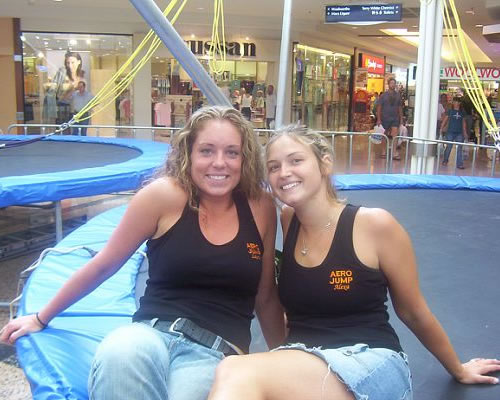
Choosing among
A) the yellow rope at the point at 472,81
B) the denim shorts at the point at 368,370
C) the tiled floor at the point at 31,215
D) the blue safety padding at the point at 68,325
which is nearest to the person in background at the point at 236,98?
the tiled floor at the point at 31,215

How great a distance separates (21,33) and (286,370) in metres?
10.9

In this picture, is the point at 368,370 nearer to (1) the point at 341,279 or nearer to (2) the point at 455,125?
(1) the point at 341,279

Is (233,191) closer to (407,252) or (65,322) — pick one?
(407,252)

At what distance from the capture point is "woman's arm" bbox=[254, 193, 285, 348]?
4.50 ft

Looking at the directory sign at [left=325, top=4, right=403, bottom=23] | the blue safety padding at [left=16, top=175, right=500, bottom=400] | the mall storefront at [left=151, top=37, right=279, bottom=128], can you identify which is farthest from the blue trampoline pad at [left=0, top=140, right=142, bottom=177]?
the mall storefront at [left=151, top=37, right=279, bottom=128]

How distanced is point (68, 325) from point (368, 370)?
35.3 inches

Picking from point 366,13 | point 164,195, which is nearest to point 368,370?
point 164,195

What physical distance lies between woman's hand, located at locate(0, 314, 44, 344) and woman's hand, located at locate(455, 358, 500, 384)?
3.41 ft

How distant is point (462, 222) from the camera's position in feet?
10.4

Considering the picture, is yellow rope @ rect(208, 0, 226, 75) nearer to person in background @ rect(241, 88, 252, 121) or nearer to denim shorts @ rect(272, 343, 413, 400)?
denim shorts @ rect(272, 343, 413, 400)

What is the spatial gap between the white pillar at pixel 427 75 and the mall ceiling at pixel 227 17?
350cm

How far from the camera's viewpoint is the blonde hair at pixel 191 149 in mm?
1369

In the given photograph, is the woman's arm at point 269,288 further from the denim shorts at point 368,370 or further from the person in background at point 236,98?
the person in background at point 236,98

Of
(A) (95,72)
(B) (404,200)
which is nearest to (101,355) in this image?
(B) (404,200)
